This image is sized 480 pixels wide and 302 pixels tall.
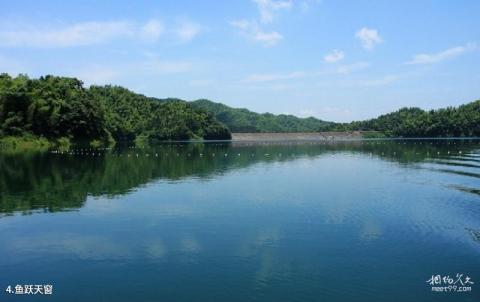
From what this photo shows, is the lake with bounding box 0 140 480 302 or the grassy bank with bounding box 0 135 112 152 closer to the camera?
the lake with bounding box 0 140 480 302

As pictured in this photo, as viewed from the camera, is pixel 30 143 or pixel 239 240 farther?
pixel 30 143

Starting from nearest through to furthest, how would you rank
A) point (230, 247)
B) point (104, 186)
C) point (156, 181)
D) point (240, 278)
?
point (240, 278) → point (230, 247) → point (104, 186) → point (156, 181)

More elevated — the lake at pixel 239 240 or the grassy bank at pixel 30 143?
the grassy bank at pixel 30 143

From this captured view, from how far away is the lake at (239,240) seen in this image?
18953 millimetres

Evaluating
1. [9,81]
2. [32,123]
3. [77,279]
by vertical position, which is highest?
[9,81]

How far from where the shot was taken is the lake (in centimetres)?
1895

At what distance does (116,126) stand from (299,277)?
178033 mm

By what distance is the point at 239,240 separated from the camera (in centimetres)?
2600

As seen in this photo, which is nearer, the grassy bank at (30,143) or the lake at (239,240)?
the lake at (239,240)

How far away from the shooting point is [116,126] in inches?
7426

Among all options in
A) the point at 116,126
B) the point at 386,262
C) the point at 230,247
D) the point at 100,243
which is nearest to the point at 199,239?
the point at 230,247

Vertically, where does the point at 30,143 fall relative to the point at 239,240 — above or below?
above

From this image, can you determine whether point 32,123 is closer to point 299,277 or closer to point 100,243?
point 100,243

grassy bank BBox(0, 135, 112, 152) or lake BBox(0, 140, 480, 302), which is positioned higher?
grassy bank BBox(0, 135, 112, 152)
